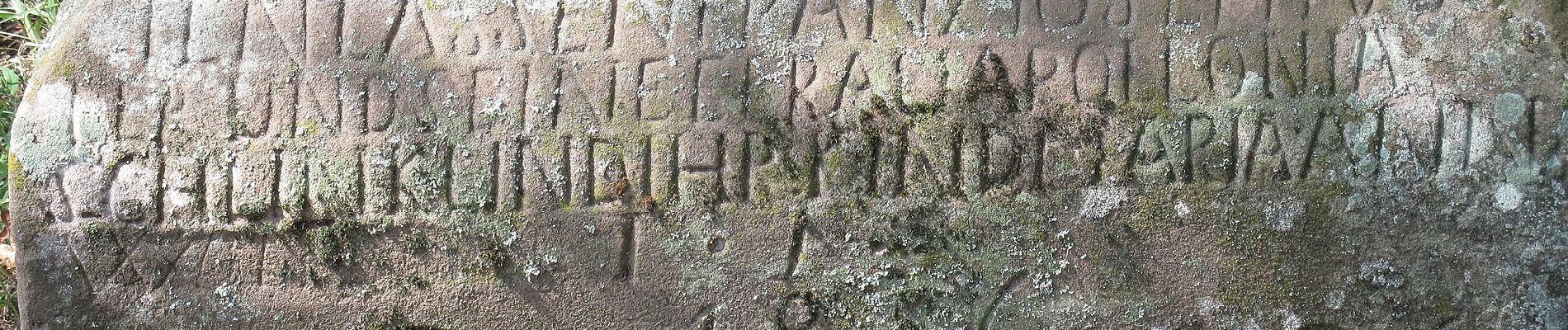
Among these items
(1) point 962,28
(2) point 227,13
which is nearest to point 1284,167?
(1) point 962,28

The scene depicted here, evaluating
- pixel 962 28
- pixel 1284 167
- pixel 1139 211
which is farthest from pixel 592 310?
pixel 1284 167

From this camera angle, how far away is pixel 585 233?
2.26m

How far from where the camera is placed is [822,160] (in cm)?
223

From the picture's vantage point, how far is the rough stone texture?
2186 mm

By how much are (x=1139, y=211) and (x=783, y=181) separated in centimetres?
74

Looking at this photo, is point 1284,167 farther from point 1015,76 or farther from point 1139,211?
point 1015,76

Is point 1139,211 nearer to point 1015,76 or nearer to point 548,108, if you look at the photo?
point 1015,76

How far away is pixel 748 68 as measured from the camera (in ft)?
7.32

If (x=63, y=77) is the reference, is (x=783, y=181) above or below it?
below

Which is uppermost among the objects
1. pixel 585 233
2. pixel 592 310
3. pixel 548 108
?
pixel 548 108

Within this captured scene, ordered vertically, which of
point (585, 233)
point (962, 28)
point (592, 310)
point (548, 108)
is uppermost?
point (962, 28)

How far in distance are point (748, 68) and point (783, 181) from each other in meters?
0.25

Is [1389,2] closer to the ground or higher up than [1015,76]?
higher up

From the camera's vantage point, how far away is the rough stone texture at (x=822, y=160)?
2186 millimetres
